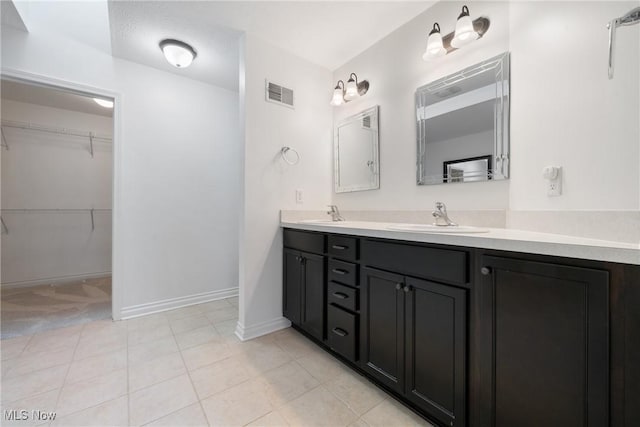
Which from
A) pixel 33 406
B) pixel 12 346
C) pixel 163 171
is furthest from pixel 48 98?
pixel 33 406

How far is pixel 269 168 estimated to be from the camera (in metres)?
2.20

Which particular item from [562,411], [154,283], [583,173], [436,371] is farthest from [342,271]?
[154,283]

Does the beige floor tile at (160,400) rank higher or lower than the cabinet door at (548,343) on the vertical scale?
lower

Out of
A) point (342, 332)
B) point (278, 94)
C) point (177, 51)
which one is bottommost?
point (342, 332)

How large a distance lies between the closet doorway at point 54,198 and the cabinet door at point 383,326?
294 centimetres

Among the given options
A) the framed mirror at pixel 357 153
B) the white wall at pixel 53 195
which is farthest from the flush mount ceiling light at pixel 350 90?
the white wall at pixel 53 195

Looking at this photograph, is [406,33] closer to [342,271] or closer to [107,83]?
[342,271]

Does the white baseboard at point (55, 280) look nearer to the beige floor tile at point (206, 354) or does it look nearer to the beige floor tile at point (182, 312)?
the beige floor tile at point (182, 312)

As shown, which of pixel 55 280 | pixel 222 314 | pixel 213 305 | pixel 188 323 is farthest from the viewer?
pixel 55 280

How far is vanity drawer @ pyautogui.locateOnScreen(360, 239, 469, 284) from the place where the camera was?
3.46 feet

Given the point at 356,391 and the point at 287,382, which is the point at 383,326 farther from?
the point at 287,382

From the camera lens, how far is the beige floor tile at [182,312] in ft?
8.07

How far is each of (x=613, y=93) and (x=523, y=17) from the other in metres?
0.65

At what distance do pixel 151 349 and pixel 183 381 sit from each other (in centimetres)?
55
